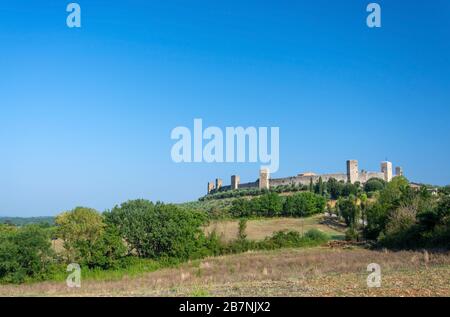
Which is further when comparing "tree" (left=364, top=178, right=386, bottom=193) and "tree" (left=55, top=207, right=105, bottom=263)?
"tree" (left=364, top=178, right=386, bottom=193)

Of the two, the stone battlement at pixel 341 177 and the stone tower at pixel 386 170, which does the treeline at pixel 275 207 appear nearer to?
the stone battlement at pixel 341 177

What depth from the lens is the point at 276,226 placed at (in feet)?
194

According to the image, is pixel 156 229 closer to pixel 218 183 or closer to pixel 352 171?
pixel 352 171

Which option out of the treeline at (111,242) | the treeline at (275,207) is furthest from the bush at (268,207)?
the treeline at (111,242)

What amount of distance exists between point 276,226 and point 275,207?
35.0ft

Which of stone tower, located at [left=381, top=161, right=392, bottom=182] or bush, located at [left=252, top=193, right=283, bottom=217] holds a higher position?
stone tower, located at [left=381, top=161, right=392, bottom=182]

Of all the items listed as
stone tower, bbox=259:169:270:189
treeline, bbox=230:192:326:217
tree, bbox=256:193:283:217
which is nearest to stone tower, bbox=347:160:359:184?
stone tower, bbox=259:169:270:189

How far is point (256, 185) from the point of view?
383 feet

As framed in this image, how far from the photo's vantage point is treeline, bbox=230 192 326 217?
69.4 m

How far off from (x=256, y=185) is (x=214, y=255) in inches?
3163

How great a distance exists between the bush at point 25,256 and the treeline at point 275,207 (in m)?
41.0

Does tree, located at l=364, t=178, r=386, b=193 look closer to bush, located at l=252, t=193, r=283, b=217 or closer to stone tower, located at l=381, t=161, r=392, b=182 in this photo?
stone tower, located at l=381, t=161, r=392, b=182

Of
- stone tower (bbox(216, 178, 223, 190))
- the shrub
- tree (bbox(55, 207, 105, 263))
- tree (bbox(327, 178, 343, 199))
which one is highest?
stone tower (bbox(216, 178, 223, 190))
